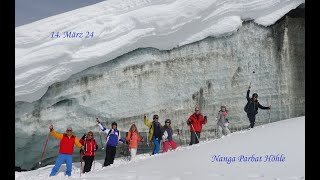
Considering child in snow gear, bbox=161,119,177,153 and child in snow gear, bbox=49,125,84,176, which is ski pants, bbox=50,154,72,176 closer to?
child in snow gear, bbox=49,125,84,176

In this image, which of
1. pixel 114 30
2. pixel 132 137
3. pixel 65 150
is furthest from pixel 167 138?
pixel 114 30

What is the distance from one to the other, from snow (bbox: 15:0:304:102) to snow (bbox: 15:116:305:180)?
16.5 feet

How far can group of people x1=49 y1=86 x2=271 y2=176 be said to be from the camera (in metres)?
9.79

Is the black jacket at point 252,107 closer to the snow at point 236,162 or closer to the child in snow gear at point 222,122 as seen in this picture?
the child in snow gear at point 222,122

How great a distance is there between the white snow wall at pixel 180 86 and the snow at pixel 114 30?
13.6 inches

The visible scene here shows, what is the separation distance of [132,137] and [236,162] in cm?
387

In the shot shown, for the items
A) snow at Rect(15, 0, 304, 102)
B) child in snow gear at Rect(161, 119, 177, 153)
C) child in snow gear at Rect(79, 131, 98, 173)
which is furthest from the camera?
snow at Rect(15, 0, 304, 102)

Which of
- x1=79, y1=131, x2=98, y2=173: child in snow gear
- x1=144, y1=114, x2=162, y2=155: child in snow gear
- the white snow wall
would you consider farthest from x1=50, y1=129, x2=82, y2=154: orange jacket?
the white snow wall

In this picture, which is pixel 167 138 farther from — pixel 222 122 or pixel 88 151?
pixel 88 151

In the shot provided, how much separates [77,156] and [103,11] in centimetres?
494

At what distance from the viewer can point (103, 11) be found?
547 inches

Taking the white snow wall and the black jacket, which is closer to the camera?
the black jacket

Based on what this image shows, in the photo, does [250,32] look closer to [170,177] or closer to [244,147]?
[244,147]
